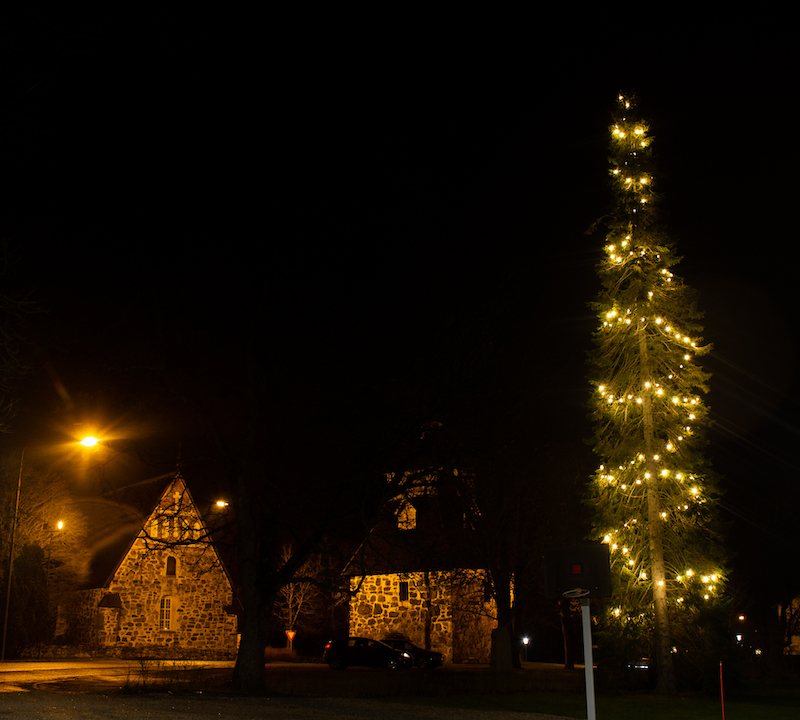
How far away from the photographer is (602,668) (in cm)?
2014

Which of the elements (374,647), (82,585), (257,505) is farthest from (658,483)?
(82,585)

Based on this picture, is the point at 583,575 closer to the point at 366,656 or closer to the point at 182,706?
the point at 182,706

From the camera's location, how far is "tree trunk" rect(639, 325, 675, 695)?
1930 centimetres

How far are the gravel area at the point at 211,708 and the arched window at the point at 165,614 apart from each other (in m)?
26.6

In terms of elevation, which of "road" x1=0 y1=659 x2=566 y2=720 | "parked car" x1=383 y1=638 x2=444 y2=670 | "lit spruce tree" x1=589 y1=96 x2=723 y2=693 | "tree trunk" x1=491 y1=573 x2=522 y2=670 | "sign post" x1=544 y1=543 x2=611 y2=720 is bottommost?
"parked car" x1=383 y1=638 x2=444 y2=670

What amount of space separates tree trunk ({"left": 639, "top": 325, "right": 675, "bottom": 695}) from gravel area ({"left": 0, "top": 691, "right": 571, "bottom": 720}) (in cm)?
674

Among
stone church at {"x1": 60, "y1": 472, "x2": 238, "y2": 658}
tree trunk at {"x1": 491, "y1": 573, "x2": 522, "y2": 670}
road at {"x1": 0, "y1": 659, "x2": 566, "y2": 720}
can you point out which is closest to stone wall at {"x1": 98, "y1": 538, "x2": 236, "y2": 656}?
stone church at {"x1": 60, "y1": 472, "x2": 238, "y2": 658}

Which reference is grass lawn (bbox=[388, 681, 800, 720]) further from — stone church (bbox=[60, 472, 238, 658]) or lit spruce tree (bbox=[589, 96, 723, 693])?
stone church (bbox=[60, 472, 238, 658])

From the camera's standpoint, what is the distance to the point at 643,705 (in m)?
17.0

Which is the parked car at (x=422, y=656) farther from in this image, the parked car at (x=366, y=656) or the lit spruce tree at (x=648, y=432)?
the lit spruce tree at (x=648, y=432)

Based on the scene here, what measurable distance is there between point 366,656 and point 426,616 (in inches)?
209

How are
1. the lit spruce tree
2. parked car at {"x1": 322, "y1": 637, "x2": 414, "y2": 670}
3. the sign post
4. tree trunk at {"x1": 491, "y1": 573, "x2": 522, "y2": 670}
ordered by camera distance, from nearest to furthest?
the sign post
the lit spruce tree
tree trunk at {"x1": 491, "y1": 573, "x2": 522, "y2": 670}
parked car at {"x1": 322, "y1": 637, "x2": 414, "y2": 670}

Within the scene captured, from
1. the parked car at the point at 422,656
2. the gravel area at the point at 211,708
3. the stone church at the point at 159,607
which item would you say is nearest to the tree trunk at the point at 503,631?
the parked car at the point at 422,656

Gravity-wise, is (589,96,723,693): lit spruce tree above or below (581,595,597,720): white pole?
above
